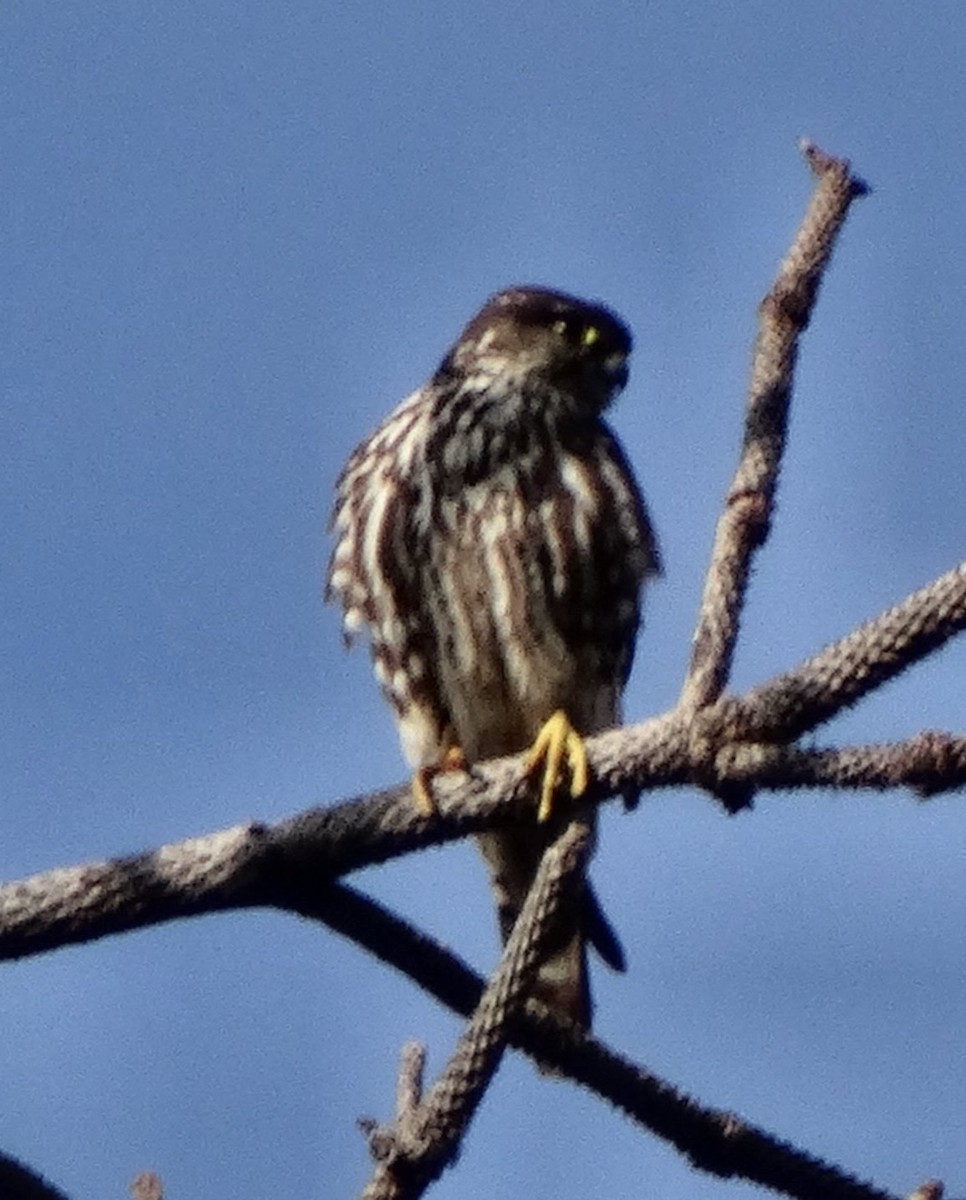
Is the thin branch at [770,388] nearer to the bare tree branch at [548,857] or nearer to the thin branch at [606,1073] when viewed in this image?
the bare tree branch at [548,857]

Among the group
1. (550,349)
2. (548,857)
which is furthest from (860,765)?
(550,349)

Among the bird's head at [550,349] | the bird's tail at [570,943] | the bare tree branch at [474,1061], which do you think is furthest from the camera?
the bird's head at [550,349]

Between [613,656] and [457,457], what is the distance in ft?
1.61

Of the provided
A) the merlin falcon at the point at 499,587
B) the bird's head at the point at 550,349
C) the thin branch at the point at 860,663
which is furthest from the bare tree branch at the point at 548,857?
the bird's head at the point at 550,349

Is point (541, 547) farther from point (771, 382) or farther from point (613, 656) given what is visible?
point (771, 382)

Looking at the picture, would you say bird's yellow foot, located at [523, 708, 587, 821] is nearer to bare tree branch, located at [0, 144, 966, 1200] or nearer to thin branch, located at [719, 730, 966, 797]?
bare tree branch, located at [0, 144, 966, 1200]

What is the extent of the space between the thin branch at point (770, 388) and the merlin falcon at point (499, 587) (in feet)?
3.16

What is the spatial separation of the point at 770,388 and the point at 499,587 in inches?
40.3

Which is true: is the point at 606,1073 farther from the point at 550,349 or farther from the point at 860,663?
the point at 550,349

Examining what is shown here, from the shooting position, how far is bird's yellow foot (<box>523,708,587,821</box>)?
2802mm

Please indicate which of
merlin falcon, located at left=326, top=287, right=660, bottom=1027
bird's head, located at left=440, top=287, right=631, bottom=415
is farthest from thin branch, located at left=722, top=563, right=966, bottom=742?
bird's head, located at left=440, top=287, right=631, bottom=415

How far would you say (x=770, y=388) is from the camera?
9.95ft

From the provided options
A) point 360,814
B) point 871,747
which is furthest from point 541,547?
point 871,747

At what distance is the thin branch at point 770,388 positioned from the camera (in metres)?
2.92
